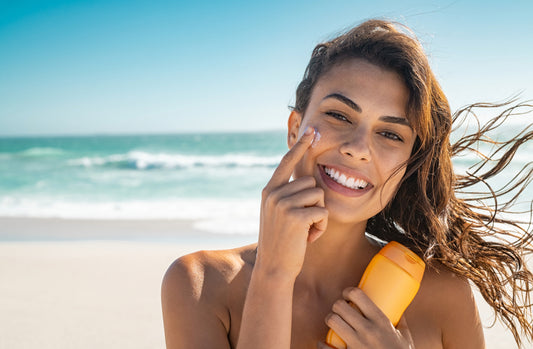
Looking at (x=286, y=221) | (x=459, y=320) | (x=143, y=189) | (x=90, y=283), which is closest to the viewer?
(x=286, y=221)

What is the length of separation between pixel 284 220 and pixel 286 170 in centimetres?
18

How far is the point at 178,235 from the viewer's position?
6488 millimetres

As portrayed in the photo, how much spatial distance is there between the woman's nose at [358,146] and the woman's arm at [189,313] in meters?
0.70

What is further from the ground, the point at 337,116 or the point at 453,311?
the point at 337,116

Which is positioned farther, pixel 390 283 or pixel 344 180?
pixel 344 180

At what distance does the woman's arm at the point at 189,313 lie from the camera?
1.60 meters

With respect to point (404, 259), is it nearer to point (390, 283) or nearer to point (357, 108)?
point (390, 283)

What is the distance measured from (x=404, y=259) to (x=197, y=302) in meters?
0.74

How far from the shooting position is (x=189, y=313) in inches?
64.2

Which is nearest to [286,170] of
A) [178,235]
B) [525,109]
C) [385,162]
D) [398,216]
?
[385,162]

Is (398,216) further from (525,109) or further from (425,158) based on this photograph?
(525,109)

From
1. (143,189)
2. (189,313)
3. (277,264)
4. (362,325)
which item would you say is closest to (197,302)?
(189,313)

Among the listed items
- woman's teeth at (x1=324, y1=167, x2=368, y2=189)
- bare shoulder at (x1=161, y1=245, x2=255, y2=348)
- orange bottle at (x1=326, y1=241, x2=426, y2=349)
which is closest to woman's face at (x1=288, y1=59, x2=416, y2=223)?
woman's teeth at (x1=324, y1=167, x2=368, y2=189)

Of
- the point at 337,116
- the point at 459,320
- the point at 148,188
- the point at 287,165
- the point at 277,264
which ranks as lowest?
the point at 148,188
